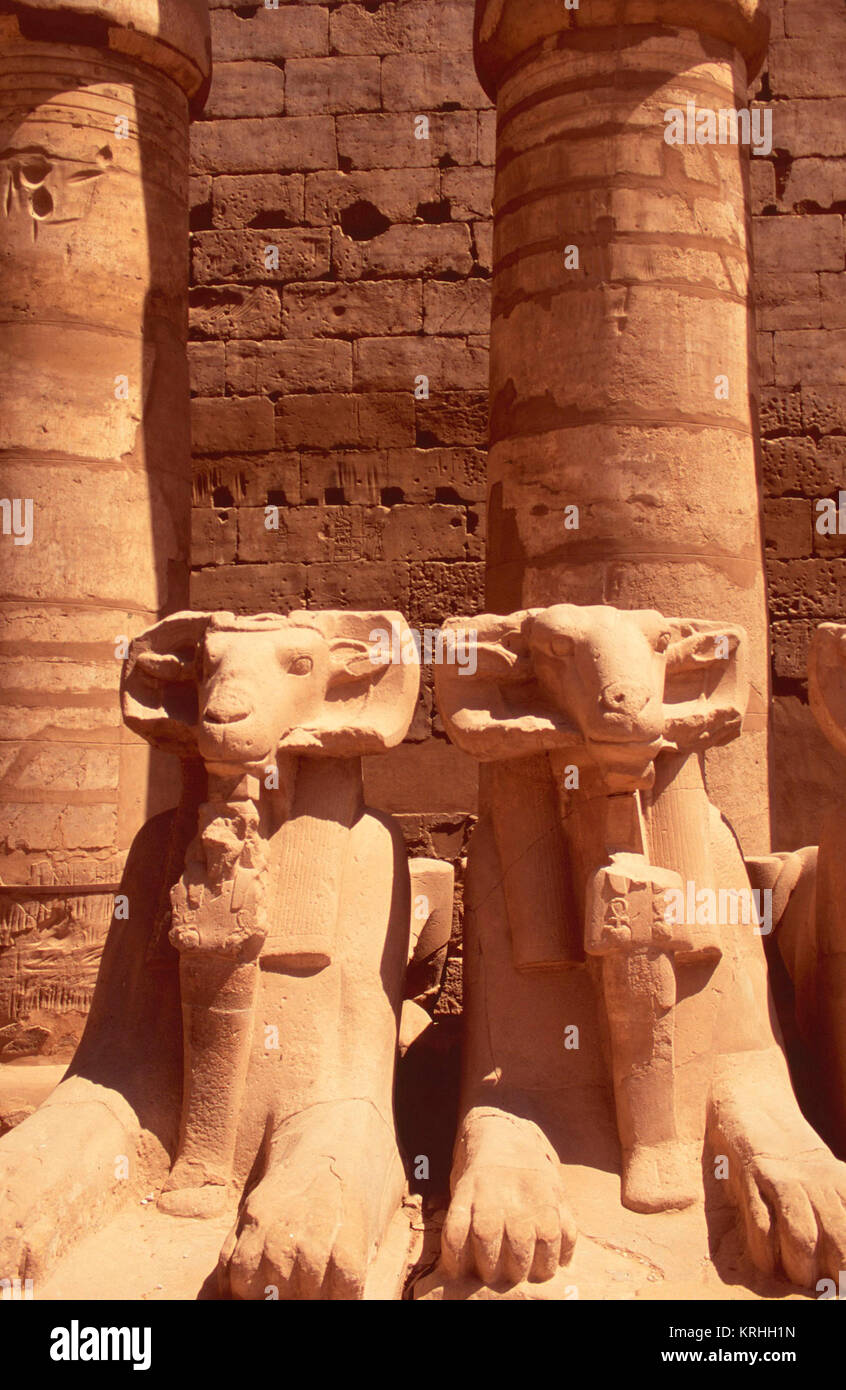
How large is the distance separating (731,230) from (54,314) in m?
2.88

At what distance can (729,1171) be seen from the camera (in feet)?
10.5

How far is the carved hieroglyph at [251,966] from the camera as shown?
10.2 ft

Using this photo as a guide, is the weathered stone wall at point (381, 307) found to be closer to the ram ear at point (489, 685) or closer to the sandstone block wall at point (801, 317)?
the sandstone block wall at point (801, 317)

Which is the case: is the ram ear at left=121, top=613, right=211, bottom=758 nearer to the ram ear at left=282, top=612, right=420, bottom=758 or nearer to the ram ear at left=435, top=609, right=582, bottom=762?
the ram ear at left=282, top=612, right=420, bottom=758

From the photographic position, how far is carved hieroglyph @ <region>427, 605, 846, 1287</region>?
10.5 ft

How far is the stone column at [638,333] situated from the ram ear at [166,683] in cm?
210

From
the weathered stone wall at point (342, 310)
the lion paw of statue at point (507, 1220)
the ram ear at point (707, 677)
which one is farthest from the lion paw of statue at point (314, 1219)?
the weathered stone wall at point (342, 310)

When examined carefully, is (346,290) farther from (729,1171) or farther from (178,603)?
(729,1171)

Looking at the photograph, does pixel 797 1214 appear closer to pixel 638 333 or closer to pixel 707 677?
pixel 707 677

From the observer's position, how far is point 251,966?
3.37 metres

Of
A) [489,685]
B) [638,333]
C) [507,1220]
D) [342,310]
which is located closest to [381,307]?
[342,310]

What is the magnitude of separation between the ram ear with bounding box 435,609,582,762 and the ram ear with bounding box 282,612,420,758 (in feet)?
0.41

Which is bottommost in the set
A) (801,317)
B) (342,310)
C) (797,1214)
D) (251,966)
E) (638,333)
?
(797,1214)

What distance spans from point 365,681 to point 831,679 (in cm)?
125
